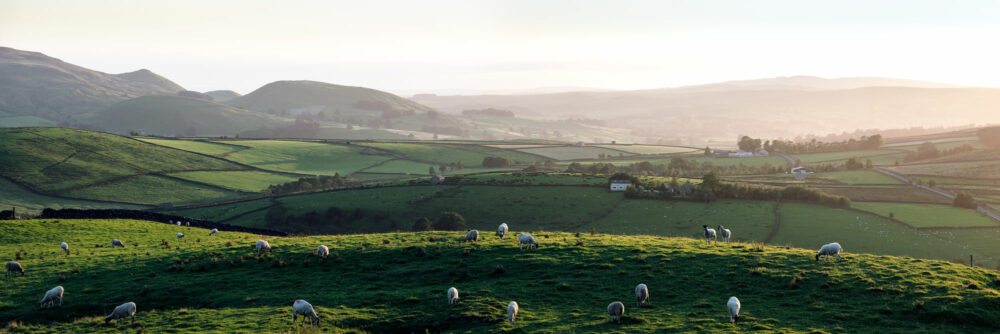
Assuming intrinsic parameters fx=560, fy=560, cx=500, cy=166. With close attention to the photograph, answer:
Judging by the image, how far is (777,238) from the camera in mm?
74125

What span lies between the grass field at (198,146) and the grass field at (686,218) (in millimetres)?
127122

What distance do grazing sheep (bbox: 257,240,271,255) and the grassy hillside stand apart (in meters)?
0.72

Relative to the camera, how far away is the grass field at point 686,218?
78562 millimetres

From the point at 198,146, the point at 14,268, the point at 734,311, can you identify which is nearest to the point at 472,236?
the point at 734,311

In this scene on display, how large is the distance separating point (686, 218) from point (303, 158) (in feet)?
428

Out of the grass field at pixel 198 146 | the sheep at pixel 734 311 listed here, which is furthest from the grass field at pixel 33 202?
the sheep at pixel 734 311

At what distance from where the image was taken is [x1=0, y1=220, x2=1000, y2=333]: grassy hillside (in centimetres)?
2380

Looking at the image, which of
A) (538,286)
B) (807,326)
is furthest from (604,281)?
(807,326)

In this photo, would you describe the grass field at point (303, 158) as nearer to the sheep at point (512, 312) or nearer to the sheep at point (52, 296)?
the sheep at point (52, 296)

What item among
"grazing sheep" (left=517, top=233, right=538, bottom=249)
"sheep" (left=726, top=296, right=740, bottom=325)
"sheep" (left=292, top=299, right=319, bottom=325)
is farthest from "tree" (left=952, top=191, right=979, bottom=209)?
"sheep" (left=292, top=299, right=319, bottom=325)

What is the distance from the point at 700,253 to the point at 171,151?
160353mm

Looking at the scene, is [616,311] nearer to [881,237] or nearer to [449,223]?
[449,223]

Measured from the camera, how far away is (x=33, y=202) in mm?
111062

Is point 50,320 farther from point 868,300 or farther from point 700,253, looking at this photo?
point 868,300
